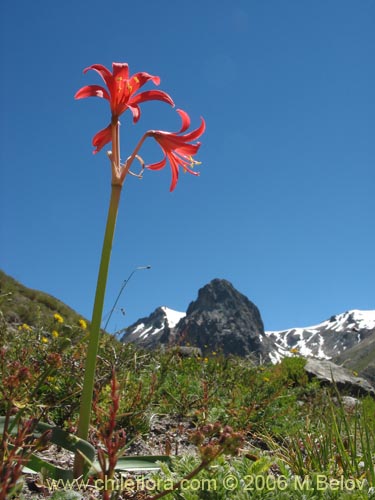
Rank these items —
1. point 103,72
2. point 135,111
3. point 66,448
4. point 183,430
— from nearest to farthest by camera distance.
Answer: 1. point 66,448
2. point 103,72
3. point 135,111
4. point 183,430

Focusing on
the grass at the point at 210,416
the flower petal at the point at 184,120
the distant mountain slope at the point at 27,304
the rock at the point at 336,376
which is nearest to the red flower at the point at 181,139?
the flower petal at the point at 184,120

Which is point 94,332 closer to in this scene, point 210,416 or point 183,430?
point 210,416

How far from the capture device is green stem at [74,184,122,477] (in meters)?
2.20

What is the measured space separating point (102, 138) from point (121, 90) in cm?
35

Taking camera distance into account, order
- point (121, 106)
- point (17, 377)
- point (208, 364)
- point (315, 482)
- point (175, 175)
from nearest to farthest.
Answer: point (17, 377) < point (315, 482) < point (121, 106) < point (175, 175) < point (208, 364)

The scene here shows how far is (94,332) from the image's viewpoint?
7.41 ft

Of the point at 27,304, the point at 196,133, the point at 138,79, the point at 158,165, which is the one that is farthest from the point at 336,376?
the point at 27,304

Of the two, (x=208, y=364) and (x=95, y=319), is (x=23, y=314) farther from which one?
(x=95, y=319)

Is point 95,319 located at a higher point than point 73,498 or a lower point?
higher

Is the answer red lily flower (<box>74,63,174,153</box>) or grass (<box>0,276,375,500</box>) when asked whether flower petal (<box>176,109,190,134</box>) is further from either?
grass (<box>0,276,375,500</box>)

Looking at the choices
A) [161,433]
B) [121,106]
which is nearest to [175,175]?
[121,106]

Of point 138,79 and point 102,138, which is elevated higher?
point 138,79

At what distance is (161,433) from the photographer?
427 centimetres

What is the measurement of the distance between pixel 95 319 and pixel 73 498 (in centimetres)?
77
